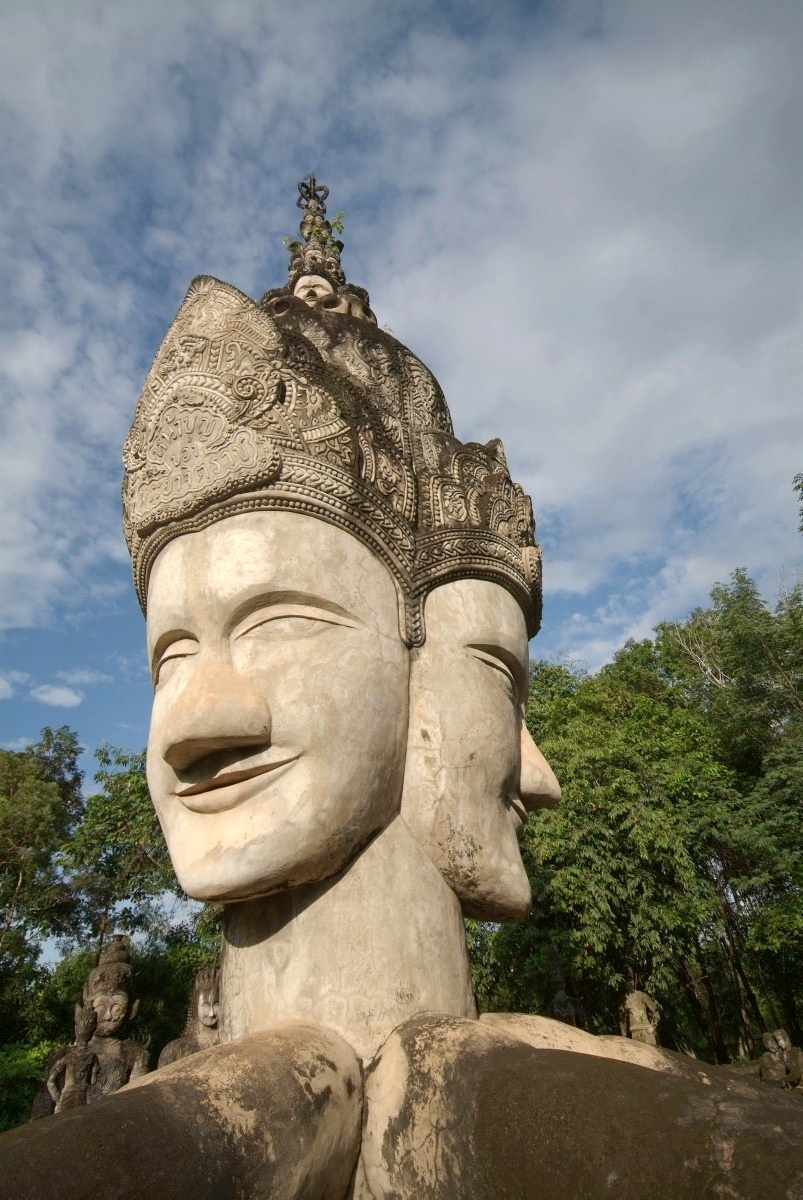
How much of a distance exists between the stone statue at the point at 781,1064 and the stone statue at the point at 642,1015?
1547 millimetres

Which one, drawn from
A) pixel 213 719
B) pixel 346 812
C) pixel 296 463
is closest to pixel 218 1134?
pixel 346 812

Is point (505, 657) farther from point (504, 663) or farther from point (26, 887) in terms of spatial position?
point (26, 887)

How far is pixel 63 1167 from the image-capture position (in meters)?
1.27

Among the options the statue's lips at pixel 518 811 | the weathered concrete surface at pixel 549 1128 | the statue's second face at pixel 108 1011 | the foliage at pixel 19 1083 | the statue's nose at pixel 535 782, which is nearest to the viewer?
the weathered concrete surface at pixel 549 1128

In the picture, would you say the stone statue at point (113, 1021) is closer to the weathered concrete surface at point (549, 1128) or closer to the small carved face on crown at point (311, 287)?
the weathered concrete surface at point (549, 1128)

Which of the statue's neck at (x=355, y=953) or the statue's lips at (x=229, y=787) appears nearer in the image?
the statue's neck at (x=355, y=953)

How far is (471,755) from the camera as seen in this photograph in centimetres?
264

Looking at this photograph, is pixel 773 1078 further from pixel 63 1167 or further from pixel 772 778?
pixel 63 1167

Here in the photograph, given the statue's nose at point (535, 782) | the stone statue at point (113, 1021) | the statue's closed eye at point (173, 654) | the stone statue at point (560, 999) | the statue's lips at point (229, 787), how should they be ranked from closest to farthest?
the statue's lips at point (229, 787) → the statue's closed eye at point (173, 654) → the statue's nose at point (535, 782) → the stone statue at point (113, 1021) → the stone statue at point (560, 999)

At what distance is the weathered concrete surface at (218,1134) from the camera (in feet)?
4.23

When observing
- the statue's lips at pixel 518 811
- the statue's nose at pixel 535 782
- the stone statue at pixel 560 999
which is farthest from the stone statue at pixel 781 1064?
the statue's lips at pixel 518 811

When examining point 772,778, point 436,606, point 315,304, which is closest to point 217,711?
point 436,606

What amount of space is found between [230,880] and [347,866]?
1.18ft

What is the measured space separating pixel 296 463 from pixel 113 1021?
28.8ft
